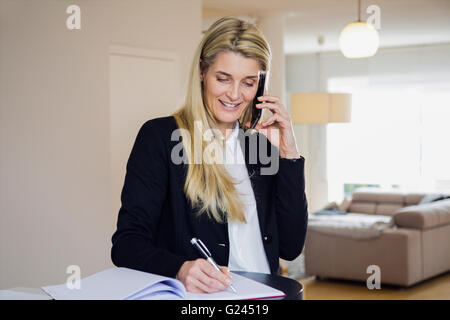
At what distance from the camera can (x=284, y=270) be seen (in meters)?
5.97

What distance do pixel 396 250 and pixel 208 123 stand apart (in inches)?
170

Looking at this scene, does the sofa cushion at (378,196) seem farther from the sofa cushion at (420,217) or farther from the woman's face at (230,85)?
the woman's face at (230,85)

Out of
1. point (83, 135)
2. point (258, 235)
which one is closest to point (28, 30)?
point (83, 135)

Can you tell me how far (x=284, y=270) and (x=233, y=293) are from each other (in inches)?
200

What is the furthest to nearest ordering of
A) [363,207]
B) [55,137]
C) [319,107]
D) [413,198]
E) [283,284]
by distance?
1. [363,207]
2. [413,198]
3. [319,107]
4. [55,137]
5. [283,284]

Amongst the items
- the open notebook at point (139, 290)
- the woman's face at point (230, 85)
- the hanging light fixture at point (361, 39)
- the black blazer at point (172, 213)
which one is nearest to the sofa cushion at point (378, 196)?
the hanging light fixture at point (361, 39)

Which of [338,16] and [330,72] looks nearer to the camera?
[338,16]

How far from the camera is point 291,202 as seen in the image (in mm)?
1457

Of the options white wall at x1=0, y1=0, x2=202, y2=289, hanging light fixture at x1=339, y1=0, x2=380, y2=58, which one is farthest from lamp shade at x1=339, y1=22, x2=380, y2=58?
white wall at x1=0, y1=0, x2=202, y2=289

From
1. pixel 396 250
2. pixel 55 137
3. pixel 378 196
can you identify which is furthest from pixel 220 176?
pixel 378 196

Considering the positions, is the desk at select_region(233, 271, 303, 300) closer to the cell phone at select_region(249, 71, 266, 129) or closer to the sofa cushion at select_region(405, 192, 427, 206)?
the cell phone at select_region(249, 71, 266, 129)

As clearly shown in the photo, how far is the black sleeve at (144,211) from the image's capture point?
1187 millimetres

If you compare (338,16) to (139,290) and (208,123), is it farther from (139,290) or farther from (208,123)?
(139,290)
